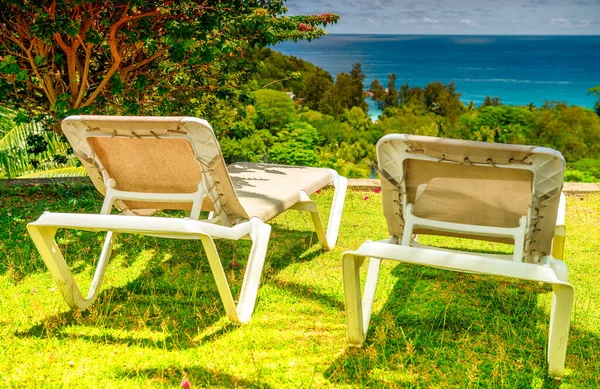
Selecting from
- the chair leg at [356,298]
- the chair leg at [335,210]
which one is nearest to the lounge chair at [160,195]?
the chair leg at [356,298]

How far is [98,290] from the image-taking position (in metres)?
3.00

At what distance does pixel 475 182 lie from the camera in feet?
8.14

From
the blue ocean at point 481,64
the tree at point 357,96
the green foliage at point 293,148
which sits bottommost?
the blue ocean at point 481,64

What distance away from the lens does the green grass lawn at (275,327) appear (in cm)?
234

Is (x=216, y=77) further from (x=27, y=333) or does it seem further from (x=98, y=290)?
(x=27, y=333)

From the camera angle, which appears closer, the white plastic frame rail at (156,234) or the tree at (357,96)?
the white plastic frame rail at (156,234)

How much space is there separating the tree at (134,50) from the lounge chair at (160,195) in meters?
1.28

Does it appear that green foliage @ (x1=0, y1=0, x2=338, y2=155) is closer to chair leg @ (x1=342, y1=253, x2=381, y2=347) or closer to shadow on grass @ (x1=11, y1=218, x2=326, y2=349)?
shadow on grass @ (x1=11, y1=218, x2=326, y2=349)

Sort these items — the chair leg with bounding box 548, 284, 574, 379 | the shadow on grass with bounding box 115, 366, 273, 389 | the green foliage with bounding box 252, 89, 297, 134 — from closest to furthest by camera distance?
the chair leg with bounding box 548, 284, 574, 379
the shadow on grass with bounding box 115, 366, 273, 389
the green foliage with bounding box 252, 89, 297, 134

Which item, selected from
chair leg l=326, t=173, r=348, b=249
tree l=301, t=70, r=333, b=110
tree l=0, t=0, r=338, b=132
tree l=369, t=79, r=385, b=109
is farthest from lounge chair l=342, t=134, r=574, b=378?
tree l=369, t=79, r=385, b=109

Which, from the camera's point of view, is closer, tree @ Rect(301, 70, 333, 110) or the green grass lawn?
the green grass lawn

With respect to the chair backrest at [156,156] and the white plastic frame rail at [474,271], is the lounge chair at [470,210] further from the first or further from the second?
the chair backrest at [156,156]

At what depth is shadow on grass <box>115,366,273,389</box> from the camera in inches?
88.6

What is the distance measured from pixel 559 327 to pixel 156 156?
1.83 metres
